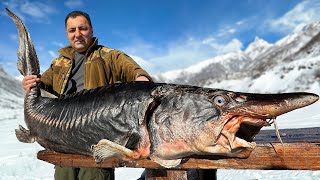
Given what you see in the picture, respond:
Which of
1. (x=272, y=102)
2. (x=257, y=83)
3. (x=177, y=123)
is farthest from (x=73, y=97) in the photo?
(x=257, y=83)

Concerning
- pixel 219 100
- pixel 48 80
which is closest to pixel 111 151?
pixel 219 100

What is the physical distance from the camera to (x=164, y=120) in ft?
7.08

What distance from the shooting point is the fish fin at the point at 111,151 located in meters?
2.17

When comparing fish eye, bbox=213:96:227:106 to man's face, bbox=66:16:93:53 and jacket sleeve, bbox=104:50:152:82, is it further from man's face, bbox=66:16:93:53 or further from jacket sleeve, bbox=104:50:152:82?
man's face, bbox=66:16:93:53

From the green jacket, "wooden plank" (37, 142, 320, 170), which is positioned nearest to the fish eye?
"wooden plank" (37, 142, 320, 170)

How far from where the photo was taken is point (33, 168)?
581cm

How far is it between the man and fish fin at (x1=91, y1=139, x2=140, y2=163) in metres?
0.99

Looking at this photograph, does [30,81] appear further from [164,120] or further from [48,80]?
[164,120]

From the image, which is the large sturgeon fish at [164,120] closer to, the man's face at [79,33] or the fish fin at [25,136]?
the fish fin at [25,136]

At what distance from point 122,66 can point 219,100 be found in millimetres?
1539

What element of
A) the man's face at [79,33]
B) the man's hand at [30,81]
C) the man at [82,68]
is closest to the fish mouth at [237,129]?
the man at [82,68]

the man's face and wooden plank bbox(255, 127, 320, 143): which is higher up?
the man's face

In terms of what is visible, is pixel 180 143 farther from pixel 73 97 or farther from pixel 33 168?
pixel 33 168

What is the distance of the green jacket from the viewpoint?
3342mm
